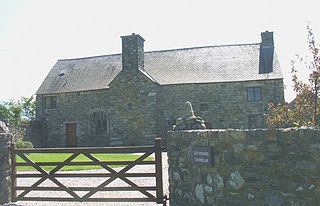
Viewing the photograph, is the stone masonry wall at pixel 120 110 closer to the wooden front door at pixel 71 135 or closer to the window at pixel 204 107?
the wooden front door at pixel 71 135

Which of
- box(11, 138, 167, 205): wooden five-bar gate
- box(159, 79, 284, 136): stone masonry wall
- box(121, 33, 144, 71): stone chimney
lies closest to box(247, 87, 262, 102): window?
box(159, 79, 284, 136): stone masonry wall

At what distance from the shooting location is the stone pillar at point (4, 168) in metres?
8.65

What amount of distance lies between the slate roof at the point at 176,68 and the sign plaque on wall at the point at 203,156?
22.5 meters

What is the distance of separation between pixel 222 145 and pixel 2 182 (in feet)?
18.1

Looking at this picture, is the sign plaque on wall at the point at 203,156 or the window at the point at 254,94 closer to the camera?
the sign plaque on wall at the point at 203,156

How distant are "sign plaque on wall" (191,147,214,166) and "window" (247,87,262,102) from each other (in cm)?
2247

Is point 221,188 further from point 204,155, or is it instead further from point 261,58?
point 261,58

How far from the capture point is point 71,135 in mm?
32219

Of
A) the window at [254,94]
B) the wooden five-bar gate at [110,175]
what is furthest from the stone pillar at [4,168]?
the window at [254,94]

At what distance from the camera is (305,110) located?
11.1m

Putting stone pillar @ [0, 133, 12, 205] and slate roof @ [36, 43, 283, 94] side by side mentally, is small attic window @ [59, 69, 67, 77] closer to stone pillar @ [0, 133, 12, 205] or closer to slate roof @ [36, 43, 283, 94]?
slate roof @ [36, 43, 283, 94]

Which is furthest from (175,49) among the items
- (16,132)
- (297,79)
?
(297,79)

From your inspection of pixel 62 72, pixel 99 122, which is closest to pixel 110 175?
pixel 99 122

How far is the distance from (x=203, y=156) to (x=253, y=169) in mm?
1072
